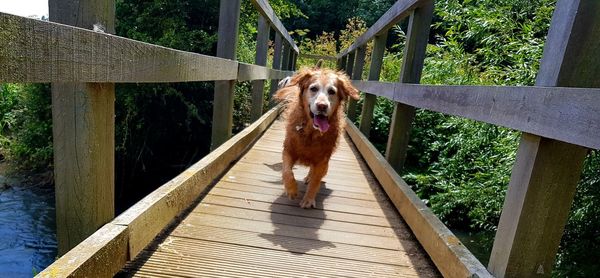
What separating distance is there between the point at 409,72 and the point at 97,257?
2.97 meters

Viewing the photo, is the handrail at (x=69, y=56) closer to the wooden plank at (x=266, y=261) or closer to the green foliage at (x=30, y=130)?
the wooden plank at (x=266, y=261)

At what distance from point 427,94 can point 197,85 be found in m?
7.34

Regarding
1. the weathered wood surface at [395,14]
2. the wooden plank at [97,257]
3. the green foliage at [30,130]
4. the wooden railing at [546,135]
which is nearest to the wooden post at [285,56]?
the weathered wood surface at [395,14]

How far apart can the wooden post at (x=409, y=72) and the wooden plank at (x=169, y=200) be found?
142 cm

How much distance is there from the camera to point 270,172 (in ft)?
11.8

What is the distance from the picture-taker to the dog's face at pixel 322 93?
2.82 m

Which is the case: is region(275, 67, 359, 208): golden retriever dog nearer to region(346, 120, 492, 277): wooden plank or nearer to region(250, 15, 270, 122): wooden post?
region(346, 120, 492, 277): wooden plank

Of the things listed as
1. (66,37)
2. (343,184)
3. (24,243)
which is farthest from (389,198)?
(24,243)

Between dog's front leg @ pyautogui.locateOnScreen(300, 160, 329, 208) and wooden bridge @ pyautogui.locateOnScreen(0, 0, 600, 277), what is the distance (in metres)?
0.13

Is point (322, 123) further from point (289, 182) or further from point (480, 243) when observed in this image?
point (480, 243)

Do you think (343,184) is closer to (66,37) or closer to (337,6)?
(66,37)

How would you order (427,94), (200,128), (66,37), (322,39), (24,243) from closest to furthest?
1. (66,37)
2. (427,94)
3. (24,243)
4. (200,128)
5. (322,39)

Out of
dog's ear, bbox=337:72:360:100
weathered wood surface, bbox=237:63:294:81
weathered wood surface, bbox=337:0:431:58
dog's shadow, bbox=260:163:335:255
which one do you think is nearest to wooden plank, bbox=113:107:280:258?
dog's shadow, bbox=260:163:335:255

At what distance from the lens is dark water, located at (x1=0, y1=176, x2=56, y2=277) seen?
5781 millimetres
